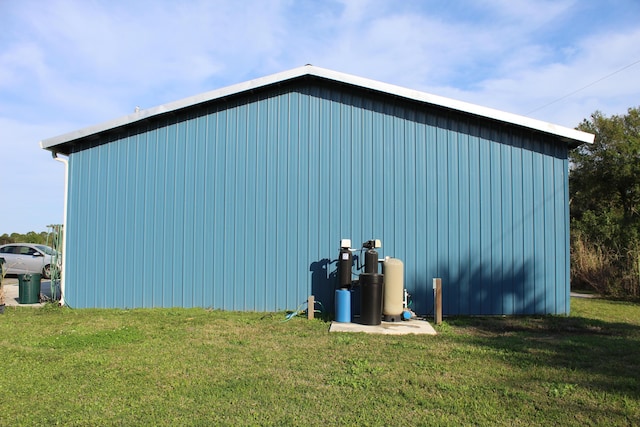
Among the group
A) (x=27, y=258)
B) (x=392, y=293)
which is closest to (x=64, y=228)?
(x=392, y=293)

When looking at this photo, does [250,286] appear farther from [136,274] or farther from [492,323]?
[492,323]

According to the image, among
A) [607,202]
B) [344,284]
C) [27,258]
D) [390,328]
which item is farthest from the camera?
[607,202]

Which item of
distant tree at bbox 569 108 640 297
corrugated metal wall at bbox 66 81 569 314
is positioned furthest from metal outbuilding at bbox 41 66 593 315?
distant tree at bbox 569 108 640 297

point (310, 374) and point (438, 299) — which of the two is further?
point (438, 299)

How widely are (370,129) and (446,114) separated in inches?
56.2

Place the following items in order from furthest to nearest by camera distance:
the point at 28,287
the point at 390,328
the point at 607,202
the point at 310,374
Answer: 1. the point at 607,202
2. the point at 28,287
3. the point at 390,328
4. the point at 310,374

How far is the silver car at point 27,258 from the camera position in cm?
1605

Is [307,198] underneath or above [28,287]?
above

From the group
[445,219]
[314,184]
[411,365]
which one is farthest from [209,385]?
[445,219]

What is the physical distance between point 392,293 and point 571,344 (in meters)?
2.64

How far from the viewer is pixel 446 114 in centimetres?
915

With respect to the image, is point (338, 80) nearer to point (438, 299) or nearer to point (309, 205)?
point (309, 205)

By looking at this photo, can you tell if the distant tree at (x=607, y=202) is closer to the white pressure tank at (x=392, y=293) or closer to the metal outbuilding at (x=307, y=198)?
the metal outbuilding at (x=307, y=198)

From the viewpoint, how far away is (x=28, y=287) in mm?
9969
